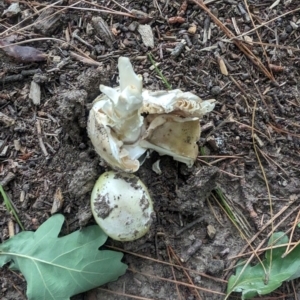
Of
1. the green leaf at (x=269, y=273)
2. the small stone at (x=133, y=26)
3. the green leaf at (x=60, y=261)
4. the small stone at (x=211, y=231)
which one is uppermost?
the small stone at (x=133, y=26)

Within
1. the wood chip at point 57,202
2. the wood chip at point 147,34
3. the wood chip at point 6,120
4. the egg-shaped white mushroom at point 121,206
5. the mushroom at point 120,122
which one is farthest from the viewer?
the wood chip at point 147,34

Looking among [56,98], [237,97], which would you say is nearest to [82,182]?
[56,98]

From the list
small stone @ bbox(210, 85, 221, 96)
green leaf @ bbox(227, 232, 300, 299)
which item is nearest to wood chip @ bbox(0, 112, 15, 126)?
small stone @ bbox(210, 85, 221, 96)

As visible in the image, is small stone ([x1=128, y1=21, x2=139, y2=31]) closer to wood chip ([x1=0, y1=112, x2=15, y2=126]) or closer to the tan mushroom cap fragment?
the tan mushroom cap fragment

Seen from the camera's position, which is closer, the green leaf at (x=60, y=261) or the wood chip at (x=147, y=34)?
the green leaf at (x=60, y=261)

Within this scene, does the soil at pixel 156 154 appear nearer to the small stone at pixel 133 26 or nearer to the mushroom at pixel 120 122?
the small stone at pixel 133 26

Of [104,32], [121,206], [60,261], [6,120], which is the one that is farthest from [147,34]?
[60,261]

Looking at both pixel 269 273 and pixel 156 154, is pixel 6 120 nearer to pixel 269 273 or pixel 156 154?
pixel 156 154

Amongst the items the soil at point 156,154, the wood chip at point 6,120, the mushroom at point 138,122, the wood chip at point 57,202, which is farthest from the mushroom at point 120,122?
the wood chip at point 6,120
